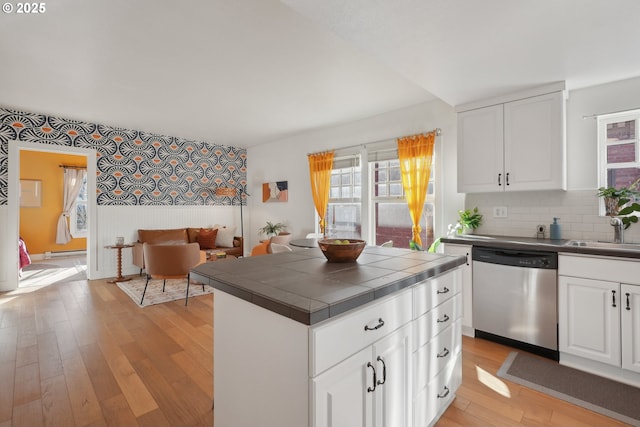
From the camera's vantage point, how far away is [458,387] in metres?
1.99

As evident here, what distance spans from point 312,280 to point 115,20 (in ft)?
8.22

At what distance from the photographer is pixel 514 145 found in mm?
2893

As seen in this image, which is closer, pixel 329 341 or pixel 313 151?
pixel 329 341

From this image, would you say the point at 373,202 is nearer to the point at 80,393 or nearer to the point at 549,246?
the point at 549,246

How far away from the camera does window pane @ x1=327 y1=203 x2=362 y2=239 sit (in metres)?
4.94

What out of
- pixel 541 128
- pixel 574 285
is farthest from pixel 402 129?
pixel 574 285

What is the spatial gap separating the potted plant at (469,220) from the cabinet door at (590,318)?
1.06m

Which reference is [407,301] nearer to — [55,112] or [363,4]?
[363,4]

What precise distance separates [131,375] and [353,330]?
1.99 m

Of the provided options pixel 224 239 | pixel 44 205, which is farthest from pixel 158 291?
pixel 44 205

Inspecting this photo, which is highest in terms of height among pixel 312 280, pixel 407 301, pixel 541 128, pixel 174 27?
pixel 174 27

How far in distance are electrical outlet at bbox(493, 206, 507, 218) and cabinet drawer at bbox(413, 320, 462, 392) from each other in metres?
1.81

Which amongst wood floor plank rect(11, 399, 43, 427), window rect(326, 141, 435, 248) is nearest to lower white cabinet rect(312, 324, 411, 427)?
wood floor plank rect(11, 399, 43, 427)

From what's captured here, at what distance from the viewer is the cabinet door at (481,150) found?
9.81 feet
